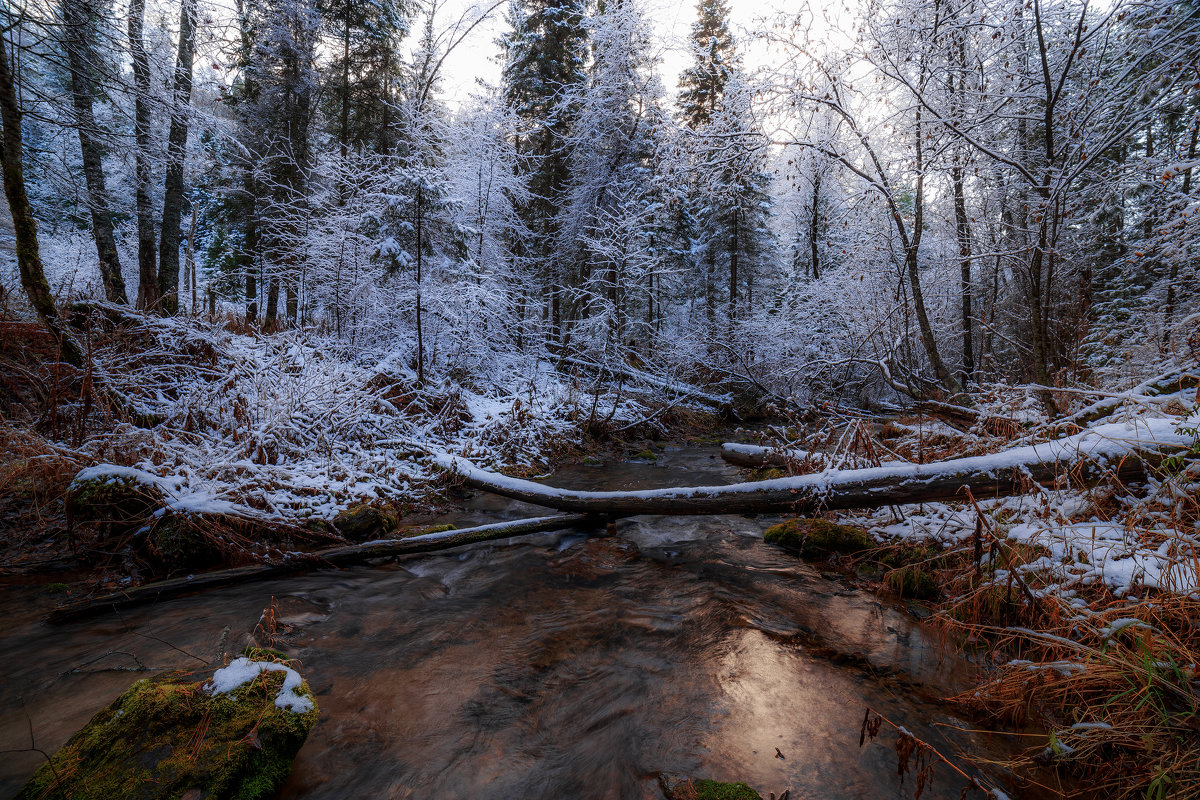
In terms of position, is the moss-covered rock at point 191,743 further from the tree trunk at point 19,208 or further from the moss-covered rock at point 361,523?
the tree trunk at point 19,208

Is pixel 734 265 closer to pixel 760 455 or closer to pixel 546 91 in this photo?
pixel 546 91

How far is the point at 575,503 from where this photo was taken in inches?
217

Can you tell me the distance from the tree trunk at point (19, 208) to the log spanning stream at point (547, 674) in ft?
10.5

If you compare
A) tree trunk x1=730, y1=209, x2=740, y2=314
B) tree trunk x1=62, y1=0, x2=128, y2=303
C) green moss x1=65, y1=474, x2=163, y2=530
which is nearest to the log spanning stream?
green moss x1=65, y1=474, x2=163, y2=530

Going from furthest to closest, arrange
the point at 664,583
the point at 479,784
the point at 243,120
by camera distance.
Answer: the point at 243,120
the point at 664,583
the point at 479,784

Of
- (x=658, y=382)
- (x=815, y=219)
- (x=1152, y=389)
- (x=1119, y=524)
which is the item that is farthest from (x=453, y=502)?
(x=815, y=219)

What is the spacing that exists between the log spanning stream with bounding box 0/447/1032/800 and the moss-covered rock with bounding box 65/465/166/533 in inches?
25.5

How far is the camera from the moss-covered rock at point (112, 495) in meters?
3.97

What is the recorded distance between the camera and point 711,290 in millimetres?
20234

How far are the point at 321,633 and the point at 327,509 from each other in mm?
1871

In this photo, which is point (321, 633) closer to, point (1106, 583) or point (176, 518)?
point (176, 518)

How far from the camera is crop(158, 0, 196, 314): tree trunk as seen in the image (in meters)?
7.29

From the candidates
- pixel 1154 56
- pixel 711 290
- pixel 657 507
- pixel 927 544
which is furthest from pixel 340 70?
pixel 927 544

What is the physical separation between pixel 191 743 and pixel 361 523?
3.29m
